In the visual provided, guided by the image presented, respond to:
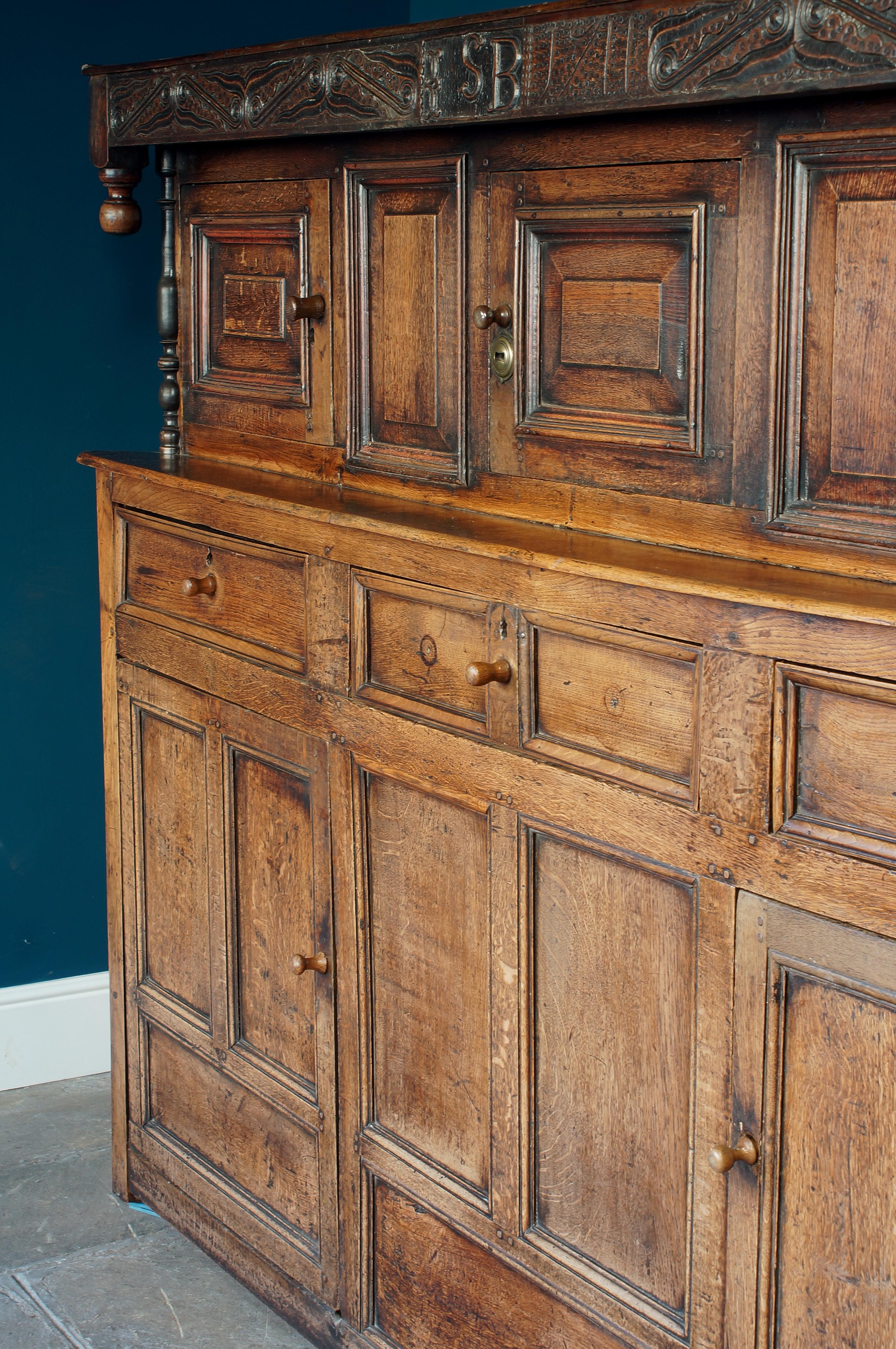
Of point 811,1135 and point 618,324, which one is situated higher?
point 618,324

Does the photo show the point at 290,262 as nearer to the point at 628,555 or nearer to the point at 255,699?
the point at 255,699

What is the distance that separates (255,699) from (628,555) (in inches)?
32.0

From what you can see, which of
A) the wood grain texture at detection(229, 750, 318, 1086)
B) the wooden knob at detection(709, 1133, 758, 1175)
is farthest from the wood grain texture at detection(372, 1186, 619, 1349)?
the wooden knob at detection(709, 1133, 758, 1175)

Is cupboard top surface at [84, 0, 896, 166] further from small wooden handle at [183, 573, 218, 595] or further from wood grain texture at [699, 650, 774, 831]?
small wooden handle at [183, 573, 218, 595]

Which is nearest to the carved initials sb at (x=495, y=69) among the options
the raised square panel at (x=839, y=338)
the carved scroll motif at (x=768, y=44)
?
the carved scroll motif at (x=768, y=44)

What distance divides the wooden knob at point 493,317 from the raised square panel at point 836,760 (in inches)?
26.3

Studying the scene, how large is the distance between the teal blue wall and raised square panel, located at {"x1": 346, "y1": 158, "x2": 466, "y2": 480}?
118cm

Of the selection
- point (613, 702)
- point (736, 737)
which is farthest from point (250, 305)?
point (736, 737)

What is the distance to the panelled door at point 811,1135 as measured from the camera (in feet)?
4.68

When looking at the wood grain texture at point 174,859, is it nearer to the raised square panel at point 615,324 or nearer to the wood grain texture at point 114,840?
the wood grain texture at point 114,840

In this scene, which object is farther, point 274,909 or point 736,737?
point 274,909

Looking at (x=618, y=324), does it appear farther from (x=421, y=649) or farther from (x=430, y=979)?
(x=430, y=979)

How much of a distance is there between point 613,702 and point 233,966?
1.06 meters

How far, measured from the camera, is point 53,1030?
3.35 m
